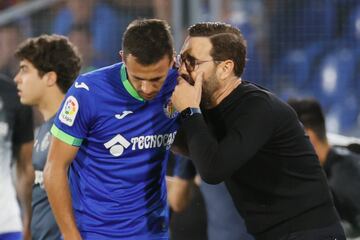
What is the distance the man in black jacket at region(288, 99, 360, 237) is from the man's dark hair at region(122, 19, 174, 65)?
5.17 feet

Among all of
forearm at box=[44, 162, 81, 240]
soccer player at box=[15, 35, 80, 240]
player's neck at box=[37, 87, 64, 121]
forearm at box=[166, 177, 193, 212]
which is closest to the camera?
forearm at box=[44, 162, 81, 240]

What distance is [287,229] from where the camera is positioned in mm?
3375

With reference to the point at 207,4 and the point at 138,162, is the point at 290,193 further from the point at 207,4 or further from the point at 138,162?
the point at 207,4

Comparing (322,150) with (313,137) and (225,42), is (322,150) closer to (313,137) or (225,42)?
(313,137)

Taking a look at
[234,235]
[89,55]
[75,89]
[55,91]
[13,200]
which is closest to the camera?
[75,89]

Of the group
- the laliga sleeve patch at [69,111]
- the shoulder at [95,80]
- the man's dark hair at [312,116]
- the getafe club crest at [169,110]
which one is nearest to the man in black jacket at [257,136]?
the getafe club crest at [169,110]

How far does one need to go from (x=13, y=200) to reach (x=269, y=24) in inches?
85.0

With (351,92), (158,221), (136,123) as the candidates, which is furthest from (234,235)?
(351,92)

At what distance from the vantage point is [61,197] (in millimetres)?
3225

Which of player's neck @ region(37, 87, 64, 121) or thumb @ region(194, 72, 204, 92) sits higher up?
thumb @ region(194, 72, 204, 92)

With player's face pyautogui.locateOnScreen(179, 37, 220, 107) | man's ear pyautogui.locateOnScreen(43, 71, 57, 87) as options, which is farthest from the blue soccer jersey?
man's ear pyautogui.locateOnScreen(43, 71, 57, 87)

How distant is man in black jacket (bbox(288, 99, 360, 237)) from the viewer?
4.65m

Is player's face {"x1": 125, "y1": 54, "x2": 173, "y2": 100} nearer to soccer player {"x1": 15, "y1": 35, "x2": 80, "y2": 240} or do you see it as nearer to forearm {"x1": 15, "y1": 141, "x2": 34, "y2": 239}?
soccer player {"x1": 15, "y1": 35, "x2": 80, "y2": 240}

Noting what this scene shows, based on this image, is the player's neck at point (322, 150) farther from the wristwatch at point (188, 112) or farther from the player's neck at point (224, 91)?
the wristwatch at point (188, 112)
